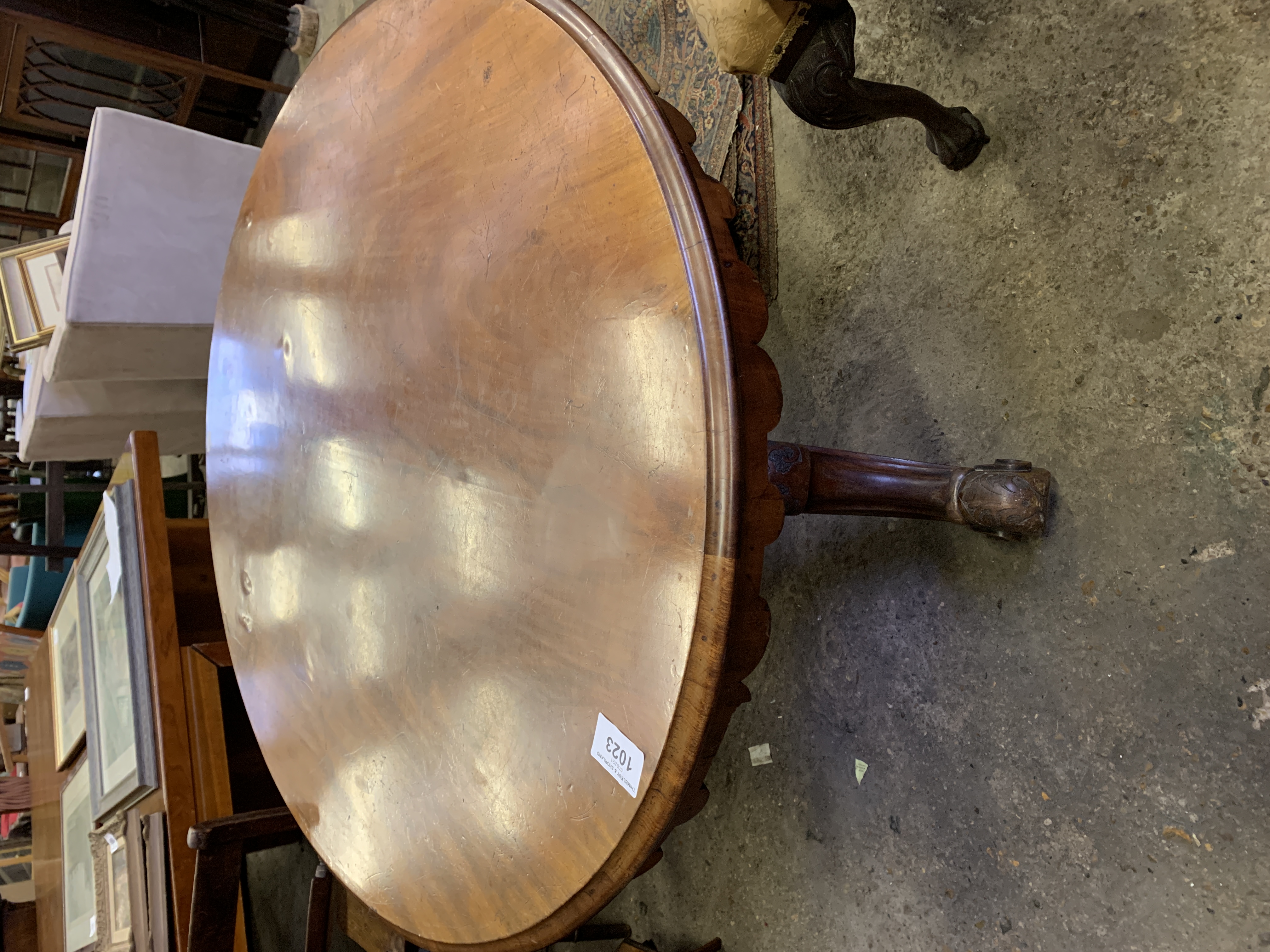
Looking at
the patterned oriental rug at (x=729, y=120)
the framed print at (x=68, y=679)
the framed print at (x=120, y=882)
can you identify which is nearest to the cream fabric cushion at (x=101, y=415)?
the framed print at (x=68, y=679)

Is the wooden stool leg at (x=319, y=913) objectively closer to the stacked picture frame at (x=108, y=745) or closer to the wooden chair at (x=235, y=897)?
the wooden chair at (x=235, y=897)

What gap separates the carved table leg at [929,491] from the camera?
1.09 meters

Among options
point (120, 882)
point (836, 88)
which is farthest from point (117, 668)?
point (836, 88)

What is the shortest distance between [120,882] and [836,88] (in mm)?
2085

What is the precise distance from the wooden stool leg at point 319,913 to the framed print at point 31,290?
6.82 feet

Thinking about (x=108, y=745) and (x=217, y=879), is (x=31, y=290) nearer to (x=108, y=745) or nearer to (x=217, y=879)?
(x=108, y=745)

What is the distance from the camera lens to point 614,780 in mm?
691

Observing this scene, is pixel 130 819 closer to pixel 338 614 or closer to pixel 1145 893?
pixel 338 614

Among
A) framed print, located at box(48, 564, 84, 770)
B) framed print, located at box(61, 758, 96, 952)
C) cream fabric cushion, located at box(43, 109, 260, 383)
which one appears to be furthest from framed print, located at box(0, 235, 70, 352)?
framed print, located at box(61, 758, 96, 952)

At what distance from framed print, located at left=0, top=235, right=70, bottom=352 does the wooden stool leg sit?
6.82 ft

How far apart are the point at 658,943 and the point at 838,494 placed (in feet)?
3.88

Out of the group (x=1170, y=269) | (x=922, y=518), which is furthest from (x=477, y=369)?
(x=1170, y=269)

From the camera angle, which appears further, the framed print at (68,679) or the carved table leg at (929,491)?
the framed print at (68,679)

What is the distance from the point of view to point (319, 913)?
1500mm
